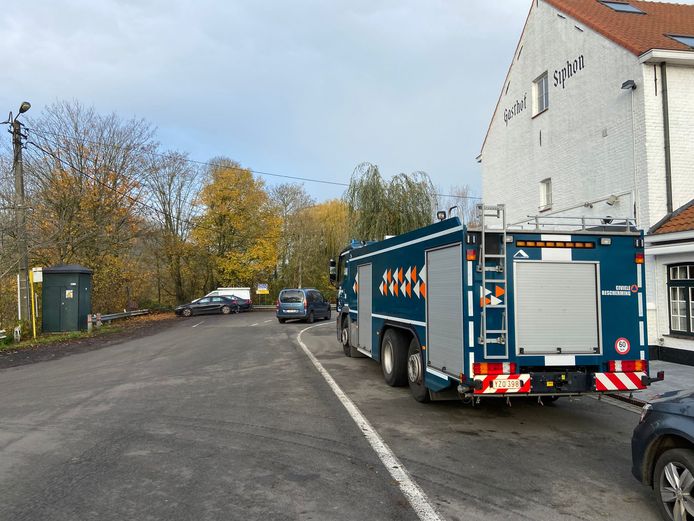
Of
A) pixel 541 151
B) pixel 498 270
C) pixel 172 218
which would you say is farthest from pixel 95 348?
pixel 172 218

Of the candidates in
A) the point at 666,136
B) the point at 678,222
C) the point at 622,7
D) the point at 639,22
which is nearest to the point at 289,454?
the point at 678,222

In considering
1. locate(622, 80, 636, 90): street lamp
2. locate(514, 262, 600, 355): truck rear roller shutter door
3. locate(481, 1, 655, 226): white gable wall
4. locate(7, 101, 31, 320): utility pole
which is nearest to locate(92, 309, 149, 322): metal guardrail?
locate(7, 101, 31, 320): utility pole

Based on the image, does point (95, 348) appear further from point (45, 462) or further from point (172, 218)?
point (172, 218)

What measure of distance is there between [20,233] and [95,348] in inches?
201

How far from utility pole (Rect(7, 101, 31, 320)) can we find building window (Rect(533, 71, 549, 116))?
1662cm

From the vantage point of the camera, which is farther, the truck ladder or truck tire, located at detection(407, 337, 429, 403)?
truck tire, located at detection(407, 337, 429, 403)

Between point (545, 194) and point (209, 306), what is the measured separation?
80.7 feet

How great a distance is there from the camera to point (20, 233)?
17047mm

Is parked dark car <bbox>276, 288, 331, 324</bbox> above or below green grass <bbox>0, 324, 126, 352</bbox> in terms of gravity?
above

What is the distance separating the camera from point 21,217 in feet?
55.5

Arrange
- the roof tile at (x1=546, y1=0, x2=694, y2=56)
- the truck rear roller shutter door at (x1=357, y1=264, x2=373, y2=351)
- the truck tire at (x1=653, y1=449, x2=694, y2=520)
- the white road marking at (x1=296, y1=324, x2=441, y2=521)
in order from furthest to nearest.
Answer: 1. the roof tile at (x1=546, y1=0, x2=694, y2=56)
2. the truck rear roller shutter door at (x1=357, y1=264, x2=373, y2=351)
3. the white road marking at (x1=296, y1=324, x2=441, y2=521)
4. the truck tire at (x1=653, y1=449, x2=694, y2=520)

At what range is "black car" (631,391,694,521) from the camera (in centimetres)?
339

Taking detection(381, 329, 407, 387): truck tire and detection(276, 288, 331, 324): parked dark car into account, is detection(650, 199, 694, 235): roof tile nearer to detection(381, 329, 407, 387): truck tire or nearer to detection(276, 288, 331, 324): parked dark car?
detection(381, 329, 407, 387): truck tire

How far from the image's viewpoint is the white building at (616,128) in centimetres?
1134
